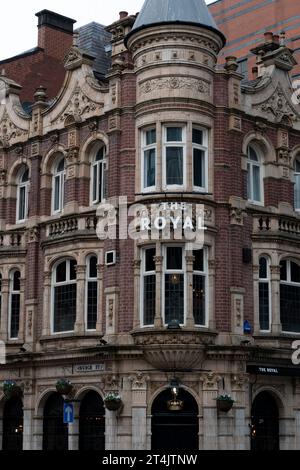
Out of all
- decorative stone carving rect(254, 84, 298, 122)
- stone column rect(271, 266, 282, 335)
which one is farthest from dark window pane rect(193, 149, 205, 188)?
stone column rect(271, 266, 282, 335)

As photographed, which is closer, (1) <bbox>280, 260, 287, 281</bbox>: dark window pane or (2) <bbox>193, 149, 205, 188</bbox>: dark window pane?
(2) <bbox>193, 149, 205, 188</bbox>: dark window pane

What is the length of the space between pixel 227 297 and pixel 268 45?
10667 millimetres

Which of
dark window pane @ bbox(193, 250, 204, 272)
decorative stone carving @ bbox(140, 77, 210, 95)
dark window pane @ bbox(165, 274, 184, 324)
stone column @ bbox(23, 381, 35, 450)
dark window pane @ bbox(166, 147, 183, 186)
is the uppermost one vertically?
decorative stone carving @ bbox(140, 77, 210, 95)

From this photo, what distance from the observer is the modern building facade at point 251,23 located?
47688 millimetres

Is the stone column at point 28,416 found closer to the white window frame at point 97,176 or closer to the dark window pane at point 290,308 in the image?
the white window frame at point 97,176

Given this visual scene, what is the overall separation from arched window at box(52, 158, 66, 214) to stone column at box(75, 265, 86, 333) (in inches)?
121

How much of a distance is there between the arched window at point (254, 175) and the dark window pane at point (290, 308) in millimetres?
3302

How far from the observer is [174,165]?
27469 millimetres

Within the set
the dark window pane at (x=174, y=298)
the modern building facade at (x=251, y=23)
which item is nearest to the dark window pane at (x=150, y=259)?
the dark window pane at (x=174, y=298)

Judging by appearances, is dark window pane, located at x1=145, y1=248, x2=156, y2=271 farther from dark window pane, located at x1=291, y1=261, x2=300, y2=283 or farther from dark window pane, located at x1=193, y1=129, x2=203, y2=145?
dark window pane, located at x1=291, y1=261, x2=300, y2=283

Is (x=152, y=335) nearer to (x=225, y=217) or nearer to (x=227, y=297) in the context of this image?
(x=227, y=297)

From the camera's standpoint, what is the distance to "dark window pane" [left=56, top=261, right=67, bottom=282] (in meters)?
30.0

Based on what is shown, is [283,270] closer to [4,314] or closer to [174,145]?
[174,145]

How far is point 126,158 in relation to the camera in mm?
28156
